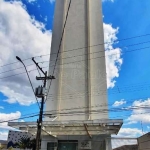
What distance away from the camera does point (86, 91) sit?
1888cm

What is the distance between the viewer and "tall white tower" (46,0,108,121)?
1836 centimetres

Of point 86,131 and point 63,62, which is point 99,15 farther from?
point 86,131

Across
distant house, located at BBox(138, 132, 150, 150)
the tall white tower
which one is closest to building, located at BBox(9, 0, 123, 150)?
the tall white tower

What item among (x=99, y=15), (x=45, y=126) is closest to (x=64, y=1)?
(x=99, y=15)

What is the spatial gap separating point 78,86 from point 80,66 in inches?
79.5

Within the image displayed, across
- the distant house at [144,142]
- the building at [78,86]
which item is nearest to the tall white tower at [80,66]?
the building at [78,86]

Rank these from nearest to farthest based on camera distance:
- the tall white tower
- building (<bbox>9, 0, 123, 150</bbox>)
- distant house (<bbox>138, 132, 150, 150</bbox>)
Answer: distant house (<bbox>138, 132, 150, 150</bbox>) → building (<bbox>9, 0, 123, 150</bbox>) → the tall white tower

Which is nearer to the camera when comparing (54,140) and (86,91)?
(54,140)

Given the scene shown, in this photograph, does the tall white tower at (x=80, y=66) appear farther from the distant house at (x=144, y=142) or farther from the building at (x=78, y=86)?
the distant house at (x=144, y=142)

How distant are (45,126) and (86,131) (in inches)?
122

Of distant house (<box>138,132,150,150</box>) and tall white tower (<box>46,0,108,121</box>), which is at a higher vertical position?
tall white tower (<box>46,0,108,121</box>)

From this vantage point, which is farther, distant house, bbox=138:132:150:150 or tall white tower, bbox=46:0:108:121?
tall white tower, bbox=46:0:108:121

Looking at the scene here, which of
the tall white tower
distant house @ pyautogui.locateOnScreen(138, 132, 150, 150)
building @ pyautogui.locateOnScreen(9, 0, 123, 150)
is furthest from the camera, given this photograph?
the tall white tower

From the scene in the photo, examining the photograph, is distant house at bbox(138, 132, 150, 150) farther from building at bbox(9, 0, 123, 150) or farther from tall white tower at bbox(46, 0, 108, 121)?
tall white tower at bbox(46, 0, 108, 121)
